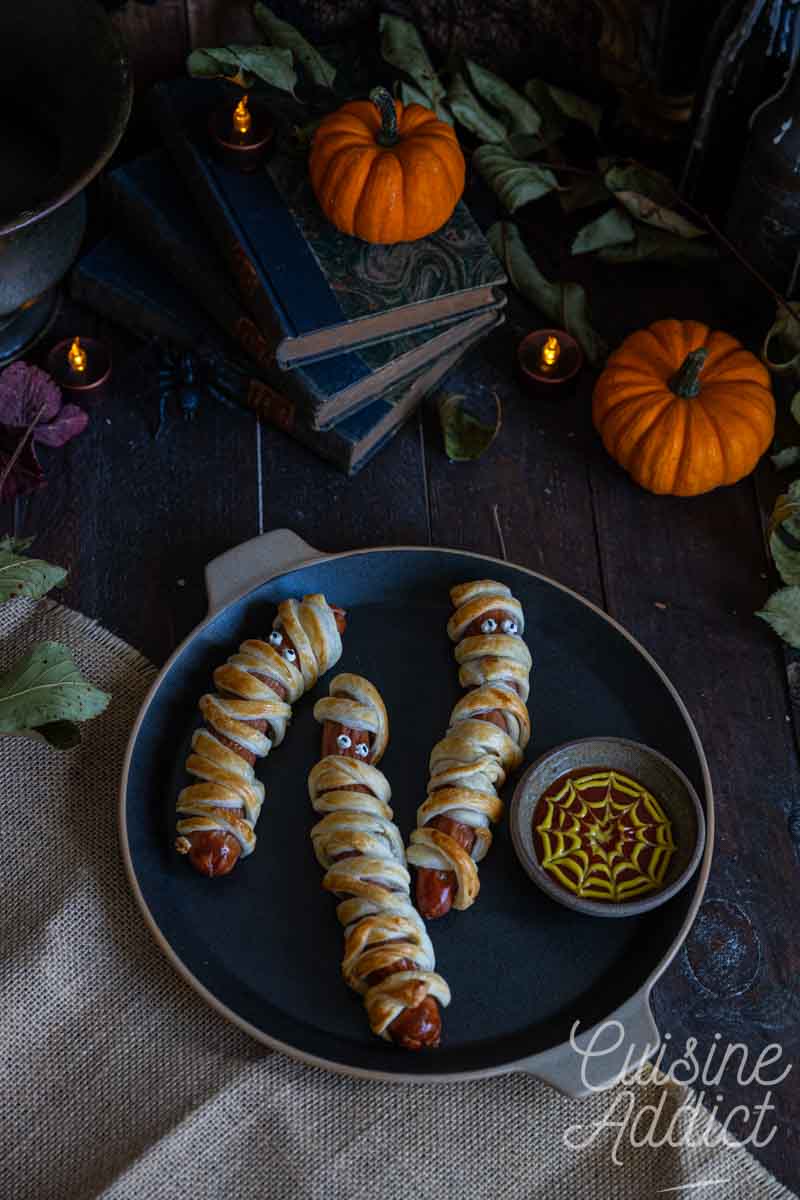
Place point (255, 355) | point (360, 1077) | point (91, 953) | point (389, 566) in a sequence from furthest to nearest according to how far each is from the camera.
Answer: point (255, 355) < point (389, 566) < point (91, 953) < point (360, 1077)

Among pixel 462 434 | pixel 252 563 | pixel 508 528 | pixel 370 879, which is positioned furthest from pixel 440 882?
pixel 462 434

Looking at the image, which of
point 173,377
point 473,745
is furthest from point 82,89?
point 473,745

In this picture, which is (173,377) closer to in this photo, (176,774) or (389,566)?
(389,566)

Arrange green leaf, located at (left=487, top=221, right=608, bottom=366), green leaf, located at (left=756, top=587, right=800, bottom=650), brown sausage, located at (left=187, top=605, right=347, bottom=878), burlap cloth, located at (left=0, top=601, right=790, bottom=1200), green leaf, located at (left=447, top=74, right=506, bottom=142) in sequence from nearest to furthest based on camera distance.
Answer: burlap cloth, located at (left=0, top=601, right=790, bottom=1200)
brown sausage, located at (left=187, top=605, right=347, bottom=878)
green leaf, located at (left=756, top=587, right=800, bottom=650)
green leaf, located at (left=487, top=221, right=608, bottom=366)
green leaf, located at (left=447, top=74, right=506, bottom=142)

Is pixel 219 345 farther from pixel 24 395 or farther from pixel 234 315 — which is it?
pixel 24 395

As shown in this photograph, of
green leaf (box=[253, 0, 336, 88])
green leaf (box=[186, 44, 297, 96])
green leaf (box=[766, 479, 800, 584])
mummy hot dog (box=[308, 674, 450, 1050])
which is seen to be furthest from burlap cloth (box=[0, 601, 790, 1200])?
green leaf (box=[253, 0, 336, 88])

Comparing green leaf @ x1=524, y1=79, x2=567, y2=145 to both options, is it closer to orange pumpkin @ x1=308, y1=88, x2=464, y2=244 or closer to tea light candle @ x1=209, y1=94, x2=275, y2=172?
orange pumpkin @ x1=308, y1=88, x2=464, y2=244

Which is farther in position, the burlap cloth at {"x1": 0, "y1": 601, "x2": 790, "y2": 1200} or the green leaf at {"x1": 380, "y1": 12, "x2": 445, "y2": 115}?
the green leaf at {"x1": 380, "y1": 12, "x2": 445, "y2": 115}
